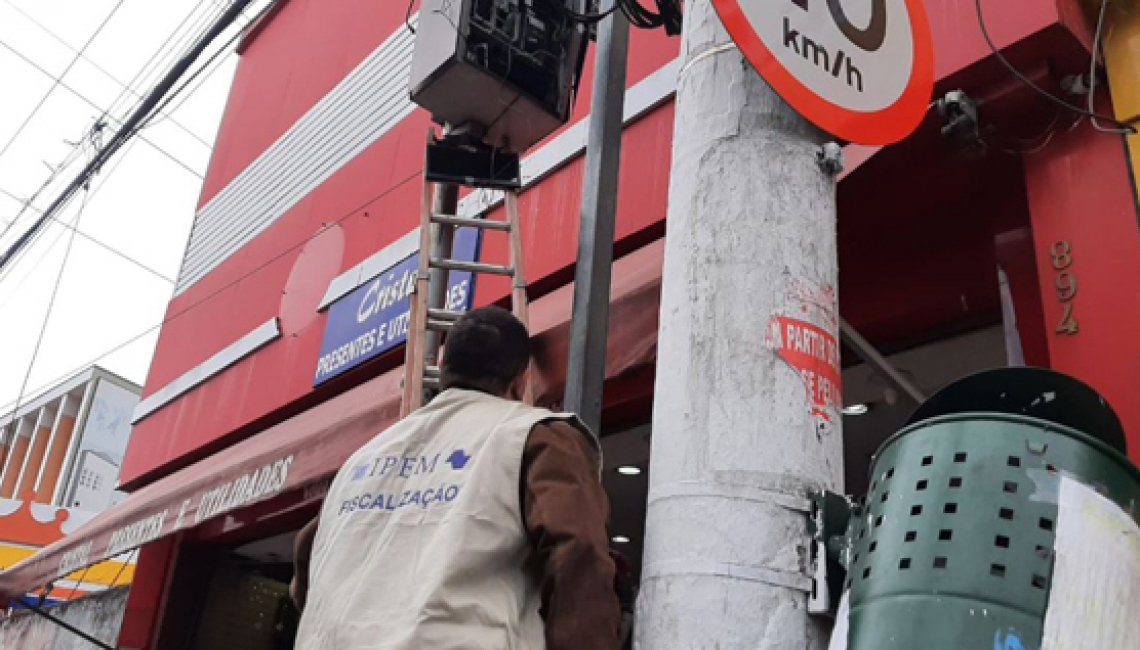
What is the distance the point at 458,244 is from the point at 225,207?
4.55 metres

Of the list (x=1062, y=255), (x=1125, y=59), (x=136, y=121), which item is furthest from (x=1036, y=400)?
(x=136, y=121)

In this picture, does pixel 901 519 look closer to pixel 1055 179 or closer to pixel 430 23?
pixel 1055 179

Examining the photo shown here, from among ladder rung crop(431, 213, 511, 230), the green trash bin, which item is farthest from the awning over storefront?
the green trash bin

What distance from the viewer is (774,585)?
4.91 feet

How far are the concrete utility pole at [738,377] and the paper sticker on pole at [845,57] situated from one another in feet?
0.24

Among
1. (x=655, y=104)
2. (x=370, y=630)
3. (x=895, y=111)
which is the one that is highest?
(x=655, y=104)

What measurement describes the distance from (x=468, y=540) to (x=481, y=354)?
48 centimetres

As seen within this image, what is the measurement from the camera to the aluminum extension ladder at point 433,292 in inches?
151

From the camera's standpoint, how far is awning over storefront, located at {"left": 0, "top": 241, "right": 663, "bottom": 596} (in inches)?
149

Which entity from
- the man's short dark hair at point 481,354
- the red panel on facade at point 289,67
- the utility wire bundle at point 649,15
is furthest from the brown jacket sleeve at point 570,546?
the red panel on facade at point 289,67

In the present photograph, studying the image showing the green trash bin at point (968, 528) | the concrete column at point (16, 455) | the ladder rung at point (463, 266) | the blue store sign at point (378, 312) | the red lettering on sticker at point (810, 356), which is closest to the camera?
the green trash bin at point (968, 528)

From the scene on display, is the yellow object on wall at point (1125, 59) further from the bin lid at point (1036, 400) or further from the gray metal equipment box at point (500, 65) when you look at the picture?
the bin lid at point (1036, 400)

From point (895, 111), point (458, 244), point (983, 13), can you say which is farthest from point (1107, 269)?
point (458, 244)

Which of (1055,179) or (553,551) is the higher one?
(1055,179)
